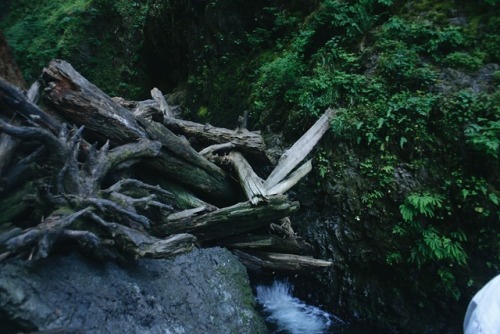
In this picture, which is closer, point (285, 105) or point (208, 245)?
point (208, 245)

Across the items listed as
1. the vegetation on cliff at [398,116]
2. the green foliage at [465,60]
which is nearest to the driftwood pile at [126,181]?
the vegetation on cliff at [398,116]

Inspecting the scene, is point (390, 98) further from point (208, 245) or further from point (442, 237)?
point (208, 245)

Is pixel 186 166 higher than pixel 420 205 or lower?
lower

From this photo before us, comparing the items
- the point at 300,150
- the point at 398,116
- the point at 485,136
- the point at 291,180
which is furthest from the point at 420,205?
the point at 300,150

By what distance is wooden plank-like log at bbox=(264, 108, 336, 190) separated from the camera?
612 centimetres

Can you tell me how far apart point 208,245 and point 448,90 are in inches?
174

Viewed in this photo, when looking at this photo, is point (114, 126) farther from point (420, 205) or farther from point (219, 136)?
point (420, 205)

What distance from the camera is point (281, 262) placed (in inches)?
235

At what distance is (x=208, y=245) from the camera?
5730mm

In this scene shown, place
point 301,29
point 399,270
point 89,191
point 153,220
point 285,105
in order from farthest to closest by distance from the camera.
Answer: point 301,29 < point 285,105 < point 399,270 < point 153,220 < point 89,191

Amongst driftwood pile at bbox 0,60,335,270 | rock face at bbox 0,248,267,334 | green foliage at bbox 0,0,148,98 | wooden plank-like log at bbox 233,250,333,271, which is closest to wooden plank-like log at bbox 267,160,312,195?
driftwood pile at bbox 0,60,335,270

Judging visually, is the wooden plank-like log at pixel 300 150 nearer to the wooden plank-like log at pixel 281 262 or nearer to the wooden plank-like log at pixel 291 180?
the wooden plank-like log at pixel 291 180

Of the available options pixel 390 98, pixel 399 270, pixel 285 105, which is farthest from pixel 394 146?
pixel 285 105

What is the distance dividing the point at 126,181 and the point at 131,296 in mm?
1505
